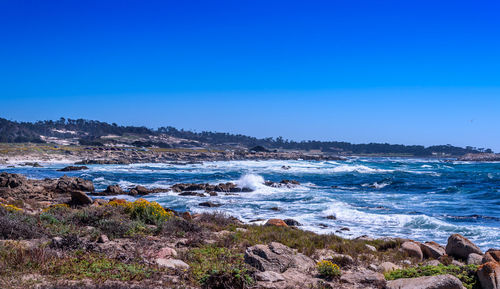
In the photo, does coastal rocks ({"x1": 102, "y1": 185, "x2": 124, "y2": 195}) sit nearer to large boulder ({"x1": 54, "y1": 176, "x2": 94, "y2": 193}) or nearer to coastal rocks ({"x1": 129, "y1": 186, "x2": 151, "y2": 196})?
coastal rocks ({"x1": 129, "y1": 186, "x2": 151, "y2": 196})

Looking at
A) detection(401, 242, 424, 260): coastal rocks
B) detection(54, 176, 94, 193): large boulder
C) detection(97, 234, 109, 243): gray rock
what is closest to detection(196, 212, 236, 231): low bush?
detection(97, 234, 109, 243): gray rock

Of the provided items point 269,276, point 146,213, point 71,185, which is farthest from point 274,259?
point 71,185

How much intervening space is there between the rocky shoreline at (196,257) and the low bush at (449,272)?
0.02 meters

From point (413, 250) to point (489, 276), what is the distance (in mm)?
4325

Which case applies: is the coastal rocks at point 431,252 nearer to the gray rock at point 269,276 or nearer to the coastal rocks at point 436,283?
the coastal rocks at point 436,283

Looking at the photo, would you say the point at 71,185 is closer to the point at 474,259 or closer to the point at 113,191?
the point at 113,191

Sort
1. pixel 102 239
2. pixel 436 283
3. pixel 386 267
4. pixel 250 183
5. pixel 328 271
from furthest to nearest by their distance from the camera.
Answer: pixel 250 183 < pixel 386 267 < pixel 102 239 < pixel 328 271 < pixel 436 283

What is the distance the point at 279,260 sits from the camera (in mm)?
7266

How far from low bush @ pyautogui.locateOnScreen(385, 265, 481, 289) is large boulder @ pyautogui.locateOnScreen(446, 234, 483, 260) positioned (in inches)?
145

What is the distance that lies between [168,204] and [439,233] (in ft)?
48.6

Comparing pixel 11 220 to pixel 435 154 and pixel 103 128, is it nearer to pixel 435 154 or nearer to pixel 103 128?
pixel 103 128

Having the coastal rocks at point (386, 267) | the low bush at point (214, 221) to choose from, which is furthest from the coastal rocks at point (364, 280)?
the low bush at point (214, 221)

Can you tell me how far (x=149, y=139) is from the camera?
136 meters

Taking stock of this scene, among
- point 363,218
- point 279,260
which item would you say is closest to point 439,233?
point 363,218
